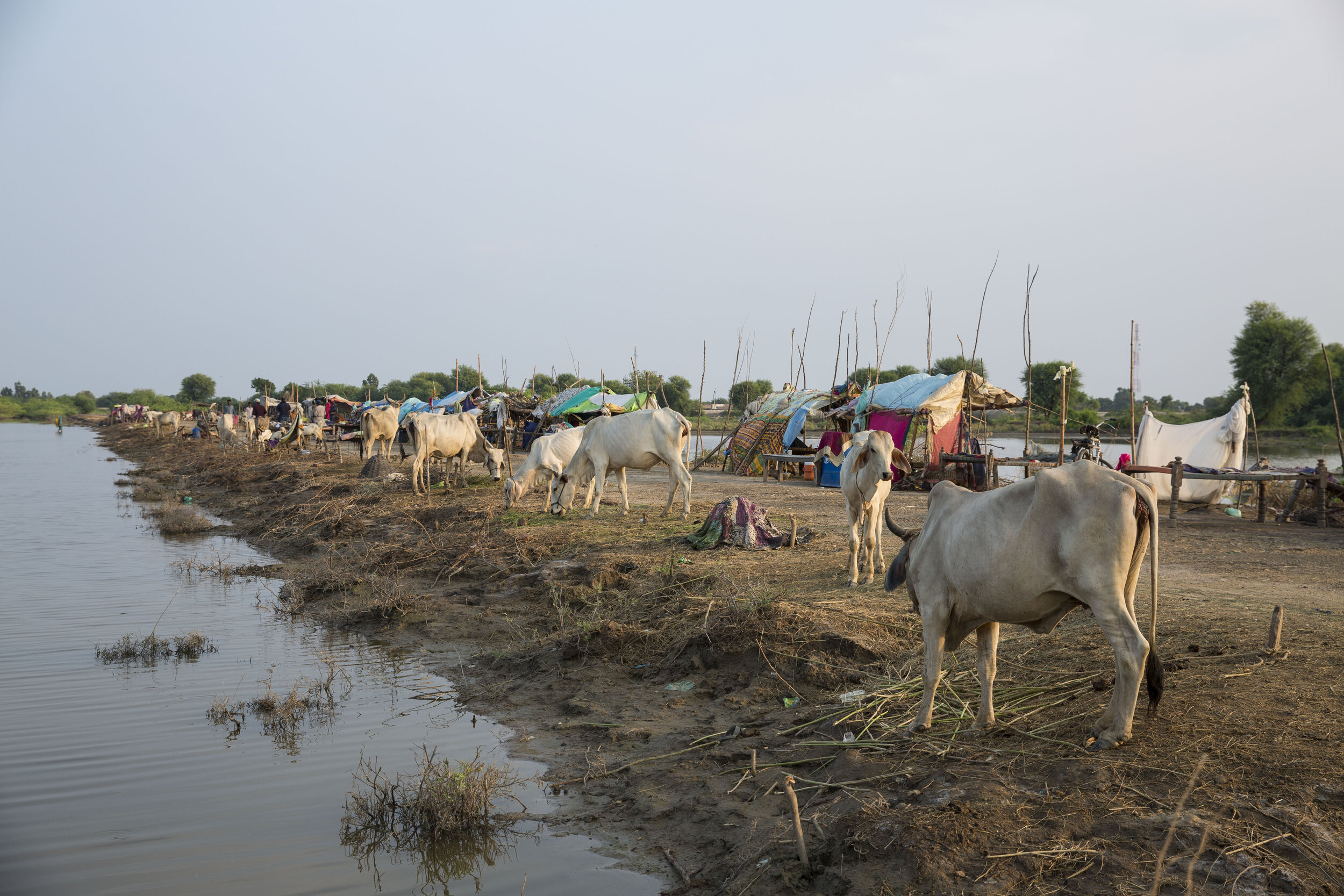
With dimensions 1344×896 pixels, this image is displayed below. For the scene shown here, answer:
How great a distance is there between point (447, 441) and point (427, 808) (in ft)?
52.1

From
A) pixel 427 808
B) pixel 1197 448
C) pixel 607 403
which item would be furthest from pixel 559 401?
pixel 427 808

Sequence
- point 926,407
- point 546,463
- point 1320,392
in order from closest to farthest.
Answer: point 546,463
point 926,407
point 1320,392

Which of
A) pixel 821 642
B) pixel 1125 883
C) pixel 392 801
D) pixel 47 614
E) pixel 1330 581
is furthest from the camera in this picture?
pixel 47 614

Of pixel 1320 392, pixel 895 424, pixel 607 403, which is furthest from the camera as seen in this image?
pixel 1320 392

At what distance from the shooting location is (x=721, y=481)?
858 inches

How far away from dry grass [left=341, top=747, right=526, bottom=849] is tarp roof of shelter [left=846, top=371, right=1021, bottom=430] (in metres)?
16.4

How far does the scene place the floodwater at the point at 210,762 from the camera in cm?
428

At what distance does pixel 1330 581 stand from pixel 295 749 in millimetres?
9831

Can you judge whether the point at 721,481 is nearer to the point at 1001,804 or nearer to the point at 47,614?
the point at 47,614

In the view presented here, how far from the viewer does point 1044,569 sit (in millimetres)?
4316

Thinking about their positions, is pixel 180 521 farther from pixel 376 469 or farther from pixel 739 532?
pixel 739 532

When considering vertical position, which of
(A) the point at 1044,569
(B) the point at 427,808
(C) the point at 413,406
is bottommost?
(B) the point at 427,808

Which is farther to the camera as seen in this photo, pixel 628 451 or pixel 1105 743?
pixel 628 451

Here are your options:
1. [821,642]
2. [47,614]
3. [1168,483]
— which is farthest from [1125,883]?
[1168,483]
